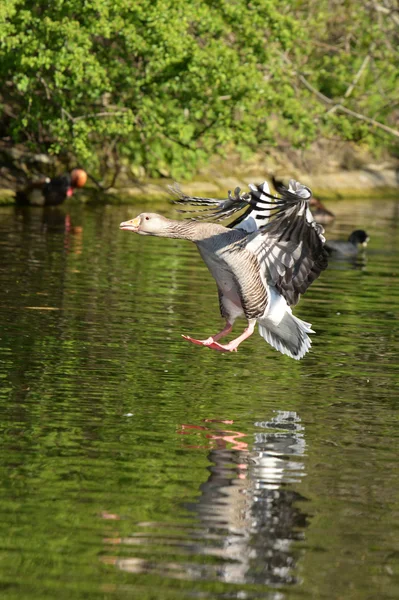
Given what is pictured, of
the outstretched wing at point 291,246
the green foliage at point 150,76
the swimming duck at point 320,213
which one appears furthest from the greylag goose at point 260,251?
the swimming duck at point 320,213

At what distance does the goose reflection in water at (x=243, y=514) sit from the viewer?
6434mm

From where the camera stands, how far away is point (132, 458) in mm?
8445

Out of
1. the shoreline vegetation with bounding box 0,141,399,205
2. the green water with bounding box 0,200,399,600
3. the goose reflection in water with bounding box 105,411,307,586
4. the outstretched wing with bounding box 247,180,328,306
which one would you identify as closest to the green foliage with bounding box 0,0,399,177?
the shoreline vegetation with bounding box 0,141,399,205

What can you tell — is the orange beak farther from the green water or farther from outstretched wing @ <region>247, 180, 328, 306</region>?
the green water

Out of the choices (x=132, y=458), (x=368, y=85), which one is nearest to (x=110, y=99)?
(x=368, y=85)

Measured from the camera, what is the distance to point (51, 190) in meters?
30.1

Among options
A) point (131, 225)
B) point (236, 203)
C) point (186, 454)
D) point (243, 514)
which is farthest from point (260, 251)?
point (243, 514)

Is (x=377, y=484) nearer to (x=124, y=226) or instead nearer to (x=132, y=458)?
(x=132, y=458)

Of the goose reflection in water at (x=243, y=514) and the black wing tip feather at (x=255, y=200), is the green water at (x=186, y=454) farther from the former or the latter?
the black wing tip feather at (x=255, y=200)

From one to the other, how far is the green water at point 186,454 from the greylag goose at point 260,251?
0.51 metres

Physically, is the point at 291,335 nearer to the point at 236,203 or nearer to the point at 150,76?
the point at 236,203

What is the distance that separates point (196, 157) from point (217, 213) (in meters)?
22.7

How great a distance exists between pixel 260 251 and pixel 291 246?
0.28 metres

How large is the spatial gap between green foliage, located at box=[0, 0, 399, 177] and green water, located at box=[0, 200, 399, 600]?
1005 centimetres
